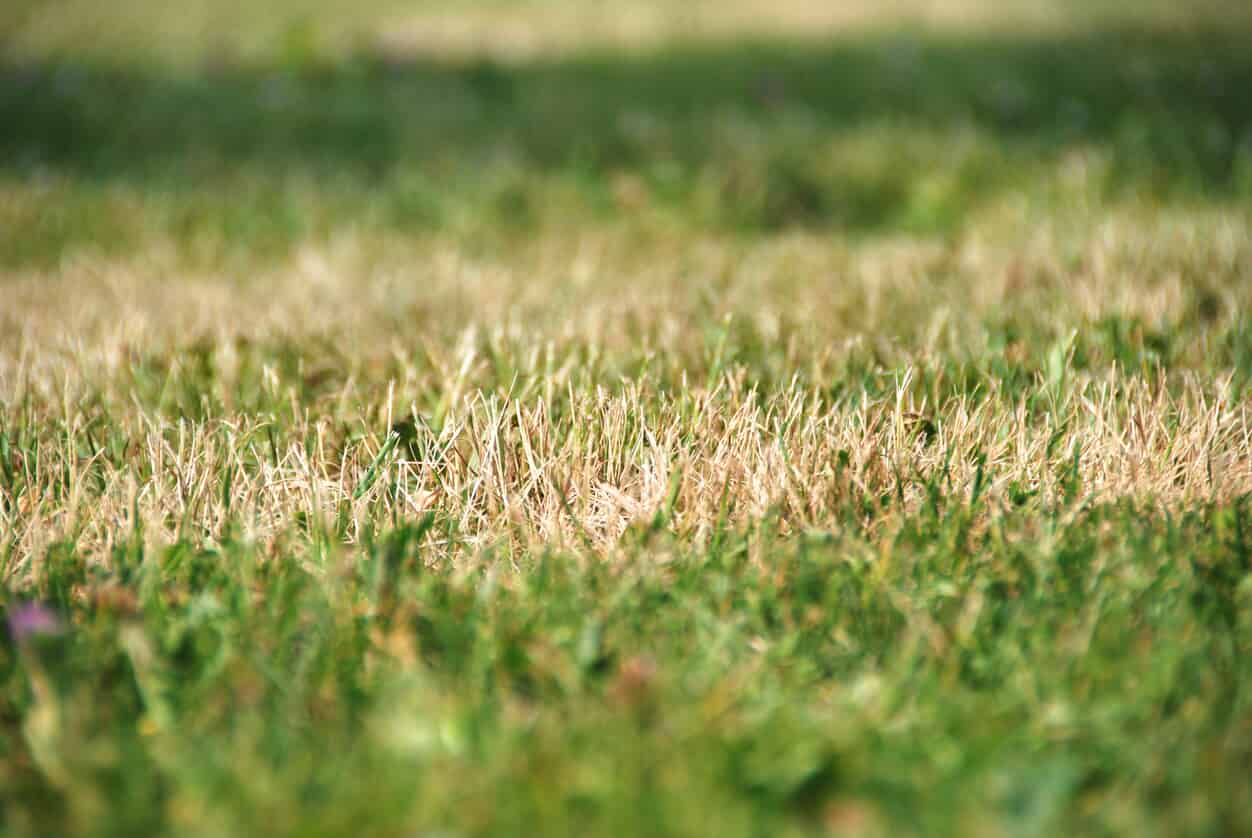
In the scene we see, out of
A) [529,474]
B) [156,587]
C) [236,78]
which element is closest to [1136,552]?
[529,474]

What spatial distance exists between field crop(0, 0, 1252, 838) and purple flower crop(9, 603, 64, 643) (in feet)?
0.03

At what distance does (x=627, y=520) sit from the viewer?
1.88 meters

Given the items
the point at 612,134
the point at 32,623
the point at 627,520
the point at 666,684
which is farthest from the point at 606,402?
the point at 612,134

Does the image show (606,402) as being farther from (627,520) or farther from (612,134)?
(612,134)

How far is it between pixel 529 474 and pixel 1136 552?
1.12 metres

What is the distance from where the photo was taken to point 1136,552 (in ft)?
5.25

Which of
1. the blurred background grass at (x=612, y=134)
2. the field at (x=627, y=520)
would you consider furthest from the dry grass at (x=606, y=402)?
the blurred background grass at (x=612, y=134)

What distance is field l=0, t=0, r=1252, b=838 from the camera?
3.96 feet

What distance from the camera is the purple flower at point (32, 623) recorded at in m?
1.40

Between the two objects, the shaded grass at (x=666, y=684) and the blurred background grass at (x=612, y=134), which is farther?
the blurred background grass at (x=612, y=134)

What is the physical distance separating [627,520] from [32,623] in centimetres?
99

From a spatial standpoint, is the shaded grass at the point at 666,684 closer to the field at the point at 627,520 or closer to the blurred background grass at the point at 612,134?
the field at the point at 627,520

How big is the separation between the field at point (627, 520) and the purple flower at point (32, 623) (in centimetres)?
1

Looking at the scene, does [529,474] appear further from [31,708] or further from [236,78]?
[236,78]
